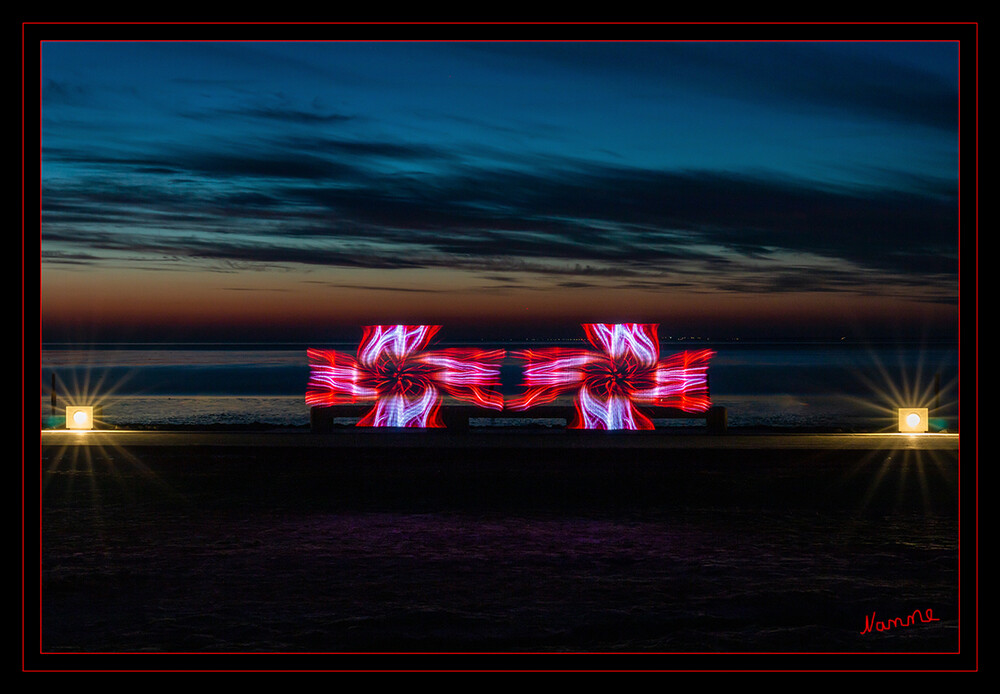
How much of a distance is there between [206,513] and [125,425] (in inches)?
443

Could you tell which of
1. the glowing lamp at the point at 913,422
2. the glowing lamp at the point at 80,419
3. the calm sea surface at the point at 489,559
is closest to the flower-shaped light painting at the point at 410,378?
the calm sea surface at the point at 489,559

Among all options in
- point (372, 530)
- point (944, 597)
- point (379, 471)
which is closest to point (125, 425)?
point (379, 471)

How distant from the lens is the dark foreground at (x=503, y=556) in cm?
610

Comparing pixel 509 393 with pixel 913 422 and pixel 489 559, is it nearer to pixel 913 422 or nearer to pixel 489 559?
pixel 913 422

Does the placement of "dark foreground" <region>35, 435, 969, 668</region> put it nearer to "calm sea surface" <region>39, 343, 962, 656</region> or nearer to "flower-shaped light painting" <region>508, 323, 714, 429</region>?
"calm sea surface" <region>39, 343, 962, 656</region>

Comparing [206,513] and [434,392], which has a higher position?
[434,392]

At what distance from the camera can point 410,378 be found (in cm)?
1672

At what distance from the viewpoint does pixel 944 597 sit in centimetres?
693

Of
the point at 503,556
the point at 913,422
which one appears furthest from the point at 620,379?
the point at 503,556
